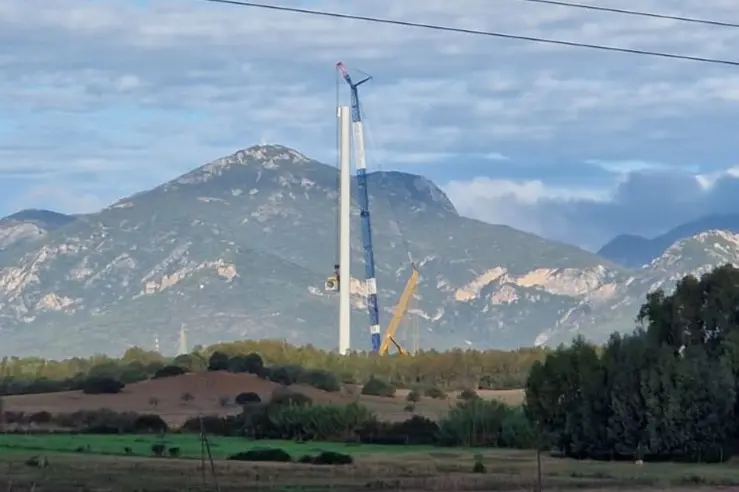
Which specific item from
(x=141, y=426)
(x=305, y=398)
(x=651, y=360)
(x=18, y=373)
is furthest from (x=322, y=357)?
(x=651, y=360)

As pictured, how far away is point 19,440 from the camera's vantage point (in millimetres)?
95812

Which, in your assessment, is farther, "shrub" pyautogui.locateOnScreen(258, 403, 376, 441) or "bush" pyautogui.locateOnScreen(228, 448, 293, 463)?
"shrub" pyautogui.locateOnScreen(258, 403, 376, 441)

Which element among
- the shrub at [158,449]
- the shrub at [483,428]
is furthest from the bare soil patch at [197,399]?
the shrub at [158,449]

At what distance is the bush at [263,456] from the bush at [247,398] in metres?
47.7

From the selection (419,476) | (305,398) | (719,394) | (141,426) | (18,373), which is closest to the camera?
(419,476)

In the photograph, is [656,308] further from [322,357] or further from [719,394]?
[322,357]

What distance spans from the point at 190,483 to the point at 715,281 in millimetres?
38432

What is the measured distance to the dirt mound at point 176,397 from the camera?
131 m

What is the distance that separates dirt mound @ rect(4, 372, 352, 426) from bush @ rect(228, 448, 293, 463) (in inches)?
1529

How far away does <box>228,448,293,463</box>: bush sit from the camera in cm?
8194

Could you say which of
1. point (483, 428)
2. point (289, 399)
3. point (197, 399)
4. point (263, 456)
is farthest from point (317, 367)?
point (263, 456)

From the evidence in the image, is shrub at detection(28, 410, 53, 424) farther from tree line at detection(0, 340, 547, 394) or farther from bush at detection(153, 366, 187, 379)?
bush at detection(153, 366, 187, 379)

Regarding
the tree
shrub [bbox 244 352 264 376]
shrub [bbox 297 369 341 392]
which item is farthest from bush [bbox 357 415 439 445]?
the tree

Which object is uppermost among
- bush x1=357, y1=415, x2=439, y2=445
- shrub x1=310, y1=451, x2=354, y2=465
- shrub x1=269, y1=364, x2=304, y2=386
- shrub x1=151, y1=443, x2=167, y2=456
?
shrub x1=269, y1=364, x2=304, y2=386
